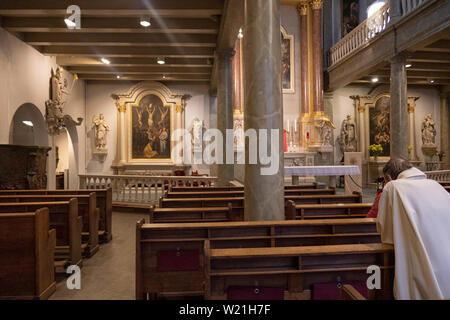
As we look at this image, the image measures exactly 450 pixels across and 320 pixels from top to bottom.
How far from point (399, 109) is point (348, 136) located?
5.53 meters

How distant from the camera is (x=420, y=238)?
212 centimetres

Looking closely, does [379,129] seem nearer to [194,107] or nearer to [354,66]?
[354,66]

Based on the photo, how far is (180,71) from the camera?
1316 centimetres

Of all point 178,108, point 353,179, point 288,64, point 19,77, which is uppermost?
point 288,64

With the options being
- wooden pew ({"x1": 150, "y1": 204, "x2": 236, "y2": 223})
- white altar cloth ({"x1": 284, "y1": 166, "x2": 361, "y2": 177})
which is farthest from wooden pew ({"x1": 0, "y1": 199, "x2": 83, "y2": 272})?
white altar cloth ({"x1": 284, "y1": 166, "x2": 361, "y2": 177})

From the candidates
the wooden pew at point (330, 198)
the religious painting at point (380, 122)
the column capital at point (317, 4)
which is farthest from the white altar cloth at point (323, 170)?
the column capital at point (317, 4)

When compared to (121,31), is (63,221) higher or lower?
lower

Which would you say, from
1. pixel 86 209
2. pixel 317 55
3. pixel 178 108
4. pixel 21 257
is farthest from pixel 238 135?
pixel 21 257

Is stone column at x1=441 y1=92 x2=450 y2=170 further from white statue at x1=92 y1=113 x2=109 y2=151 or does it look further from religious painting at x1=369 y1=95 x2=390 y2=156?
white statue at x1=92 y1=113 x2=109 y2=151

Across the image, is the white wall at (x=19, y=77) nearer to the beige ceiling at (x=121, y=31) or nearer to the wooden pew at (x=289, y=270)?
the beige ceiling at (x=121, y=31)

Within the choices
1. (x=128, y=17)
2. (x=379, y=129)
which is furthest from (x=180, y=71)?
(x=379, y=129)

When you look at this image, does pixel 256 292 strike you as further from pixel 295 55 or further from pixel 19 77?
pixel 295 55

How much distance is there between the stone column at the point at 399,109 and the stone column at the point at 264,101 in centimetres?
630
